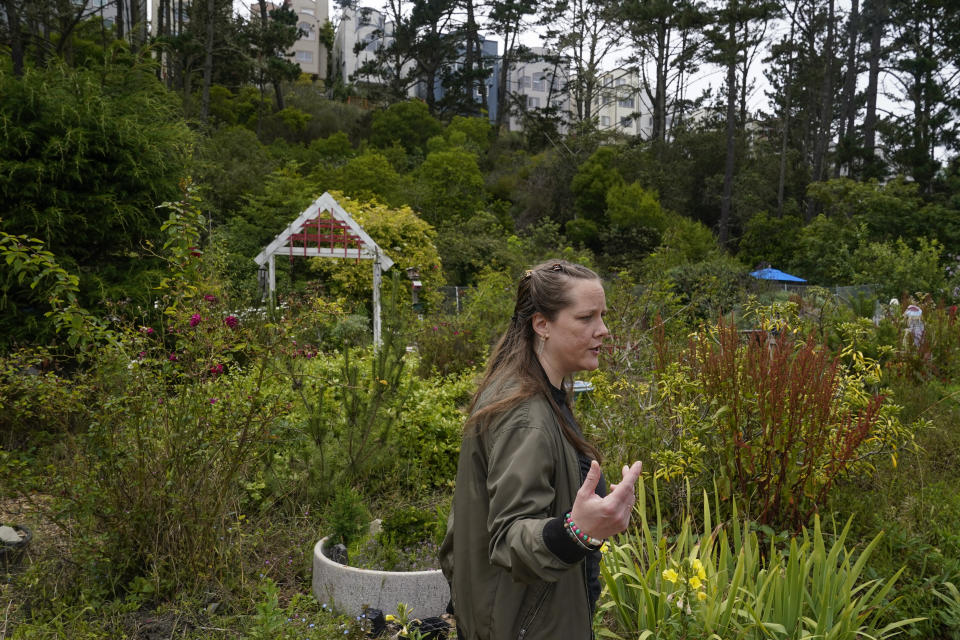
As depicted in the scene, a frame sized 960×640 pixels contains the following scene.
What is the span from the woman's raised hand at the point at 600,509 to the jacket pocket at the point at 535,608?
295mm

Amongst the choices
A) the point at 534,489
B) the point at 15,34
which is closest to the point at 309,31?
the point at 15,34

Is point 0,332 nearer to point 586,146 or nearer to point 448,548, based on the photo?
point 448,548

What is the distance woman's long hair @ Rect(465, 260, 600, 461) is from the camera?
1685 mm

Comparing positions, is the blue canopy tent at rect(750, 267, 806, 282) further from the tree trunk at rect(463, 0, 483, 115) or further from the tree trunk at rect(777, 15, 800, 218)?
the tree trunk at rect(463, 0, 483, 115)

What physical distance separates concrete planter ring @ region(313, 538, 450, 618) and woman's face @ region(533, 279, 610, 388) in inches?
73.6

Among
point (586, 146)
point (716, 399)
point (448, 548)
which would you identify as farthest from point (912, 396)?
point (586, 146)

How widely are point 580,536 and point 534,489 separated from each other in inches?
6.5

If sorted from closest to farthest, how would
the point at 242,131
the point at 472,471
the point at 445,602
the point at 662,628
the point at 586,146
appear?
the point at 472,471 → the point at 662,628 → the point at 445,602 → the point at 242,131 → the point at 586,146

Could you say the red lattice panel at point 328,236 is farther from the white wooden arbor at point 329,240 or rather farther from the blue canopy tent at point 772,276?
the blue canopy tent at point 772,276

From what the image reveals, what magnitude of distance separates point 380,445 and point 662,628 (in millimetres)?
2327

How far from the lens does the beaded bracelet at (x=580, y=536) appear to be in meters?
1.37

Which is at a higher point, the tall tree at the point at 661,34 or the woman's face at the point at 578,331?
the tall tree at the point at 661,34

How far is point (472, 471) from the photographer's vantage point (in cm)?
169

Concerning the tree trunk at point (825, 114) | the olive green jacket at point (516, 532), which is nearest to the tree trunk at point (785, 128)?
the tree trunk at point (825, 114)
